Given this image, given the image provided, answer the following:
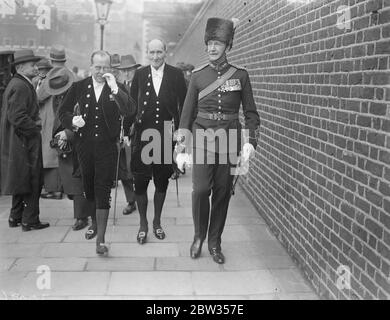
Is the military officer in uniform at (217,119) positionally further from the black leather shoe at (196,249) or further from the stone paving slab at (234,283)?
the stone paving slab at (234,283)

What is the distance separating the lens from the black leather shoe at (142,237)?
536 cm

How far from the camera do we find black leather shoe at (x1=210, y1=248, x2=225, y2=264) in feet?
15.7

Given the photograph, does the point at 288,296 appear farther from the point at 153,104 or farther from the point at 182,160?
the point at 153,104

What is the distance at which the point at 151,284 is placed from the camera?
166 inches

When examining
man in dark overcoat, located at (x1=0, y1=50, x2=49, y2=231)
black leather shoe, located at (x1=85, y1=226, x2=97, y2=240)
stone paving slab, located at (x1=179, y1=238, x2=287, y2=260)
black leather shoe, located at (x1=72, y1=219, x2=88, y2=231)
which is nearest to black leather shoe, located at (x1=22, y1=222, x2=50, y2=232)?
man in dark overcoat, located at (x1=0, y1=50, x2=49, y2=231)

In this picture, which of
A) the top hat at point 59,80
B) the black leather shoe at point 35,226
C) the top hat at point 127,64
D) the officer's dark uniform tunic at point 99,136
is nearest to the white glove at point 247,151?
the officer's dark uniform tunic at point 99,136

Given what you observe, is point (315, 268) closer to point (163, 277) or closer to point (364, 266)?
point (364, 266)

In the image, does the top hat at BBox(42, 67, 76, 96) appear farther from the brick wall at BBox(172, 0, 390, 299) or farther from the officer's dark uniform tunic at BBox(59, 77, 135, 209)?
the brick wall at BBox(172, 0, 390, 299)

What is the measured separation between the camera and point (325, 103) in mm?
4059

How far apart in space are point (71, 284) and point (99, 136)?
1.47 m

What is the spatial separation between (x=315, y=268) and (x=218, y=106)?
1.64 meters

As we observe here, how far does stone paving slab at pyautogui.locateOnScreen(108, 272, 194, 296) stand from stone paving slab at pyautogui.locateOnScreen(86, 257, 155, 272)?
0.47 feet
